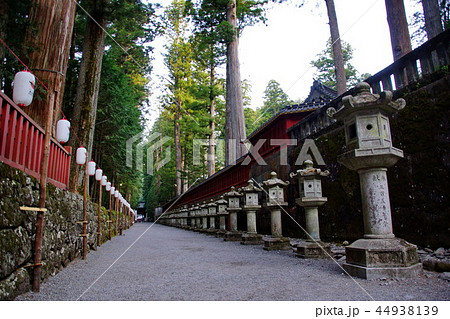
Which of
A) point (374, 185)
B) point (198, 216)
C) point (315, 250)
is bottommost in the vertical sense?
point (315, 250)

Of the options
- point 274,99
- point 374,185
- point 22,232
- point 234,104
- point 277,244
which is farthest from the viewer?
point 274,99

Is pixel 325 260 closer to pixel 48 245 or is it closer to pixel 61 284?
pixel 61 284

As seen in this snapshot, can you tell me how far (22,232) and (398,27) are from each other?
1159cm

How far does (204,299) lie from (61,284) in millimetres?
2030

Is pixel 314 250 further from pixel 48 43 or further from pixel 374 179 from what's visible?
pixel 48 43

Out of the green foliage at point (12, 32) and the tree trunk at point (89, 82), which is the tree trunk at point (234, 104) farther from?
the green foliage at point (12, 32)

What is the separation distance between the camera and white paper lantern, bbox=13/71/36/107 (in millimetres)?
3365

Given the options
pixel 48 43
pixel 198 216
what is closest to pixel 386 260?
pixel 48 43

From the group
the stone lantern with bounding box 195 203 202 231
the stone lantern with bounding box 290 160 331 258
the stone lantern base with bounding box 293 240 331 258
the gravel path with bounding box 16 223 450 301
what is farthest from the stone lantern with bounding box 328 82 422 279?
the stone lantern with bounding box 195 203 202 231

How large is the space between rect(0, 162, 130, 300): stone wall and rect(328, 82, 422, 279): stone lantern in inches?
147

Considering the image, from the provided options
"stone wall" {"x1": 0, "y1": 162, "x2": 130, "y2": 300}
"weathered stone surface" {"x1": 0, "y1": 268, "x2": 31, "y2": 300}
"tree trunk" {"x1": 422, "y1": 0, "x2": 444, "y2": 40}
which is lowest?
"weathered stone surface" {"x1": 0, "y1": 268, "x2": 31, "y2": 300}

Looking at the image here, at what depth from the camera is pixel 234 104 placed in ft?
54.0

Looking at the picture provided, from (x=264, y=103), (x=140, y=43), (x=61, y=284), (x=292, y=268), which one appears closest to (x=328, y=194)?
(x=292, y=268)

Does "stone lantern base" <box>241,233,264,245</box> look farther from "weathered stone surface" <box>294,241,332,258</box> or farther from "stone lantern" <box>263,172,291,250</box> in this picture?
"weathered stone surface" <box>294,241,332,258</box>
